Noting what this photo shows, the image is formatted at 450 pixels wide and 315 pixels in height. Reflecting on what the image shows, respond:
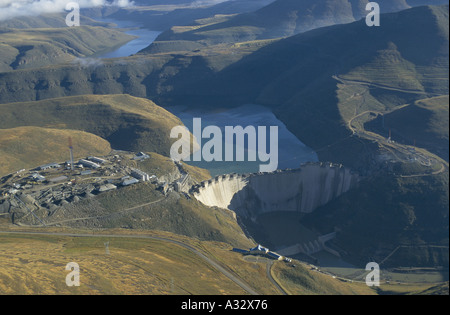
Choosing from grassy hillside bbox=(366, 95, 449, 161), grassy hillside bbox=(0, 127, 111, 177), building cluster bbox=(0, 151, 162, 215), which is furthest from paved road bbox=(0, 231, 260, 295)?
grassy hillside bbox=(366, 95, 449, 161)

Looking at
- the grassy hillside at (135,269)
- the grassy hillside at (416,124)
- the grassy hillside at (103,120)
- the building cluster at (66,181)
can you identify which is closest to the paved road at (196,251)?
the grassy hillside at (135,269)

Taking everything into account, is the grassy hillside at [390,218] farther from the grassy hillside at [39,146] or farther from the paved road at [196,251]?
the grassy hillside at [39,146]

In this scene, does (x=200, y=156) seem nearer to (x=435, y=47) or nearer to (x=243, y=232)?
(x=243, y=232)

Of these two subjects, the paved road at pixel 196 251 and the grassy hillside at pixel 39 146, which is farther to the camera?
the grassy hillside at pixel 39 146

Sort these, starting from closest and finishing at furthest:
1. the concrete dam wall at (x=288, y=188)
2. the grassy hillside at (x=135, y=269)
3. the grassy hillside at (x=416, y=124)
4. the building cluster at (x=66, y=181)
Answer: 1. the grassy hillside at (x=135, y=269)
2. the building cluster at (x=66, y=181)
3. the grassy hillside at (x=416, y=124)
4. the concrete dam wall at (x=288, y=188)

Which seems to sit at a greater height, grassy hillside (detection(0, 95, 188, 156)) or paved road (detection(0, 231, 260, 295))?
grassy hillside (detection(0, 95, 188, 156))

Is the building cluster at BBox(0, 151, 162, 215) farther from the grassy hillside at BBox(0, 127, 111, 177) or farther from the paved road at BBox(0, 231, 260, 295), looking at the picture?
the grassy hillside at BBox(0, 127, 111, 177)
